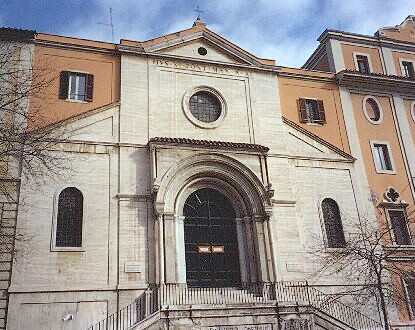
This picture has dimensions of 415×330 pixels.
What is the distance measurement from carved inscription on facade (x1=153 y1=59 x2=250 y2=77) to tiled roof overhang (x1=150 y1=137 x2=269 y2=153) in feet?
13.5

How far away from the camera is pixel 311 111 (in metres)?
22.7

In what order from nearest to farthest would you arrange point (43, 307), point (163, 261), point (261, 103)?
point (43, 307) → point (163, 261) → point (261, 103)

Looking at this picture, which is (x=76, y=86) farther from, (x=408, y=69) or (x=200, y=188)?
(x=408, y=69)

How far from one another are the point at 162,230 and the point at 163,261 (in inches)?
46.0

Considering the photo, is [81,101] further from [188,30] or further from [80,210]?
[188,30]

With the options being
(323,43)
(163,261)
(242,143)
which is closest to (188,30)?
(242,143)

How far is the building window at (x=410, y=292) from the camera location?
1962cm

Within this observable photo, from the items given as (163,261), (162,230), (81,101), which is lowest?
(163,261)

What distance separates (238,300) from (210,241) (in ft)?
9.29

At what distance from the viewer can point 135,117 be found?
63.2ft

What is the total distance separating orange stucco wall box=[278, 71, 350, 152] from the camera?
22234mm

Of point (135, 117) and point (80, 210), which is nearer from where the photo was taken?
point (80, 210)

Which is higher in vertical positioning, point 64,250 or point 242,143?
point 242,143

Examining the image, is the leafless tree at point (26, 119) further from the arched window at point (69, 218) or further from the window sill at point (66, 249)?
the window sill at point (66, 249)
